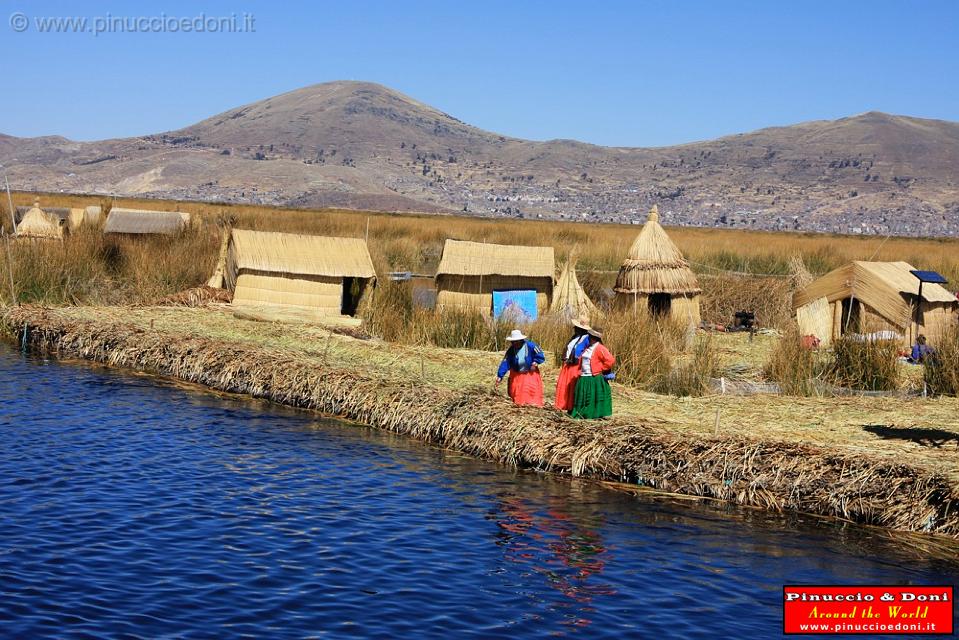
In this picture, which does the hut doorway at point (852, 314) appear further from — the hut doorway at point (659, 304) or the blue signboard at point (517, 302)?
the blue signboard at point (517, 302)

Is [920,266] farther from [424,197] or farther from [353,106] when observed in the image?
[353,106]

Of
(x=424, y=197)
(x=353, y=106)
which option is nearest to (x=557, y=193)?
(x=424, y=197)

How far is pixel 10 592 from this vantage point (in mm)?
7629

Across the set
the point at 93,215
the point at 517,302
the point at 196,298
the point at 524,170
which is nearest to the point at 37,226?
the point at 93,215

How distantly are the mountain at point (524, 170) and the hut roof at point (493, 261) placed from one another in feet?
307

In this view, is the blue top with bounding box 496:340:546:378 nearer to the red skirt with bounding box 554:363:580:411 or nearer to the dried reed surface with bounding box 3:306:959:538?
the red skirt with bounding box 554:363:580:411

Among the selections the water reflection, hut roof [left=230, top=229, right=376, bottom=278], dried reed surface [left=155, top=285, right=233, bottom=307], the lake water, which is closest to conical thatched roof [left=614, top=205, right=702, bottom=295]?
hut roof [left=230, top=229, right=376, bottom=278]

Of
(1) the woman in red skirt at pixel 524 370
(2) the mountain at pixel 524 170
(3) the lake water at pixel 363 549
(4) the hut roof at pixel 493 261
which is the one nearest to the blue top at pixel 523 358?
(1) the woman in red skirt at pixel 524 370

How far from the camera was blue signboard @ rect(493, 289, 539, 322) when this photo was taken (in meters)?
21.2

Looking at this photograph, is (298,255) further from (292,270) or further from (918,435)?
(918,435)

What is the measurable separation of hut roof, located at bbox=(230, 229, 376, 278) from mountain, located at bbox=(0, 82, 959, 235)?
9511 cm

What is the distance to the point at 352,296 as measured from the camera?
73.0 feet

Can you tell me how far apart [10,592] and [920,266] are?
88.6 ft

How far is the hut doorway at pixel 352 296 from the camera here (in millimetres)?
21984
